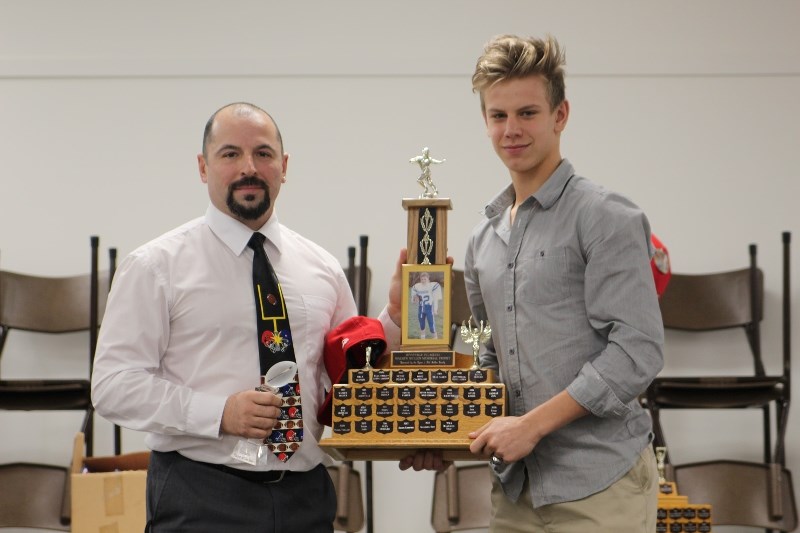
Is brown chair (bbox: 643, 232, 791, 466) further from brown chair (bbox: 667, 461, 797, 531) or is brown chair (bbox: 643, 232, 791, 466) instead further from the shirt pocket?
the shirt pocket

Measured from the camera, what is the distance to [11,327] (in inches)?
205

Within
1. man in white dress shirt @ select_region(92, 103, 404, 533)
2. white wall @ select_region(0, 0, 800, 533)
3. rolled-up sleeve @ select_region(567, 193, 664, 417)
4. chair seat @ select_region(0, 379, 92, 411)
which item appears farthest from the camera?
white wall @ select_region(0, 0, 800, 533)

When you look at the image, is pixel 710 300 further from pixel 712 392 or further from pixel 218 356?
pixel 218 356

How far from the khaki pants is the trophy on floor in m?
0.21

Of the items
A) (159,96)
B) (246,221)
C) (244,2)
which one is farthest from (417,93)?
(246,221)

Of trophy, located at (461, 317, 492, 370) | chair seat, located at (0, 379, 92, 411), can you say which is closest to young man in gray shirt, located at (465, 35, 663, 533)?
trophy, located at (461, 317, 492, 370)

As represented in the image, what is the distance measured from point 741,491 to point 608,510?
313 centimetres

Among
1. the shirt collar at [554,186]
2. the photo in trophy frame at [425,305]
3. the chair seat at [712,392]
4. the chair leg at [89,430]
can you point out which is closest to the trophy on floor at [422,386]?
the photo in trophy frame at [425,305]

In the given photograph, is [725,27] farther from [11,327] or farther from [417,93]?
[11,327]

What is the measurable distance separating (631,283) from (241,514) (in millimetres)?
1076

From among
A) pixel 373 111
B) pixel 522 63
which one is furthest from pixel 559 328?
pixel 373 111

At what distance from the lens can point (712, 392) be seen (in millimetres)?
4809

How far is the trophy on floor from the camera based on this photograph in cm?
229

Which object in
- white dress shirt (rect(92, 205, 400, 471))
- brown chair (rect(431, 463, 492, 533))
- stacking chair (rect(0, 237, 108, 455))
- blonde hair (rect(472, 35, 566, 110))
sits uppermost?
blonde hair (rect(472, 35, 566, 110))
